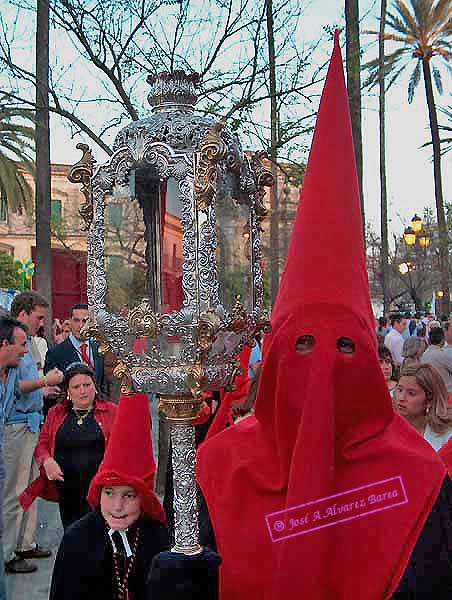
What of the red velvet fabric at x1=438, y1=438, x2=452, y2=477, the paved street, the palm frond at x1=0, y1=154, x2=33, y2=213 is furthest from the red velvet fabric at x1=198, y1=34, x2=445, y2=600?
the palm frond at x1=0, y1=154, x2=33, y2=213

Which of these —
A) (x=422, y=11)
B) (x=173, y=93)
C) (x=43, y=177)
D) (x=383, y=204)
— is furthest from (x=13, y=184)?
(x=173, y=93)

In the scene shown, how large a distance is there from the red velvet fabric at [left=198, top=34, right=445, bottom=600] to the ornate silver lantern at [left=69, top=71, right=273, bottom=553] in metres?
0.29

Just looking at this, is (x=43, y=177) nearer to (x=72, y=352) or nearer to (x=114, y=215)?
(x=72, y=352)

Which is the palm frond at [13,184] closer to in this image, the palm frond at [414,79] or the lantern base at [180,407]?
the palm frond at [414,79]

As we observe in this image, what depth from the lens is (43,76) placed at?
→ 320 inches

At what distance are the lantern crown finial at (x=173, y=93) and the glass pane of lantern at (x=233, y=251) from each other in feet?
1.05

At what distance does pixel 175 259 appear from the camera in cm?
228

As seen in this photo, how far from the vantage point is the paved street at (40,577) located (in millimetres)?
5680

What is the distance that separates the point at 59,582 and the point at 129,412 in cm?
82

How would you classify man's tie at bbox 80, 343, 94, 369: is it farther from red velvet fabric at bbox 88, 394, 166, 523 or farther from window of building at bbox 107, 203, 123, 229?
window of building at bbox 107, 203, 123, 229

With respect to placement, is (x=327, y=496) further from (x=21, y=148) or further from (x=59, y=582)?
(x=21, y=148)

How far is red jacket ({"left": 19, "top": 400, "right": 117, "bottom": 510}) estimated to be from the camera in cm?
550

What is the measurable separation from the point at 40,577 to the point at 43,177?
17.9 feet

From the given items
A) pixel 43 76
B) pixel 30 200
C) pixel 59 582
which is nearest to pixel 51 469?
pixel 59 582
